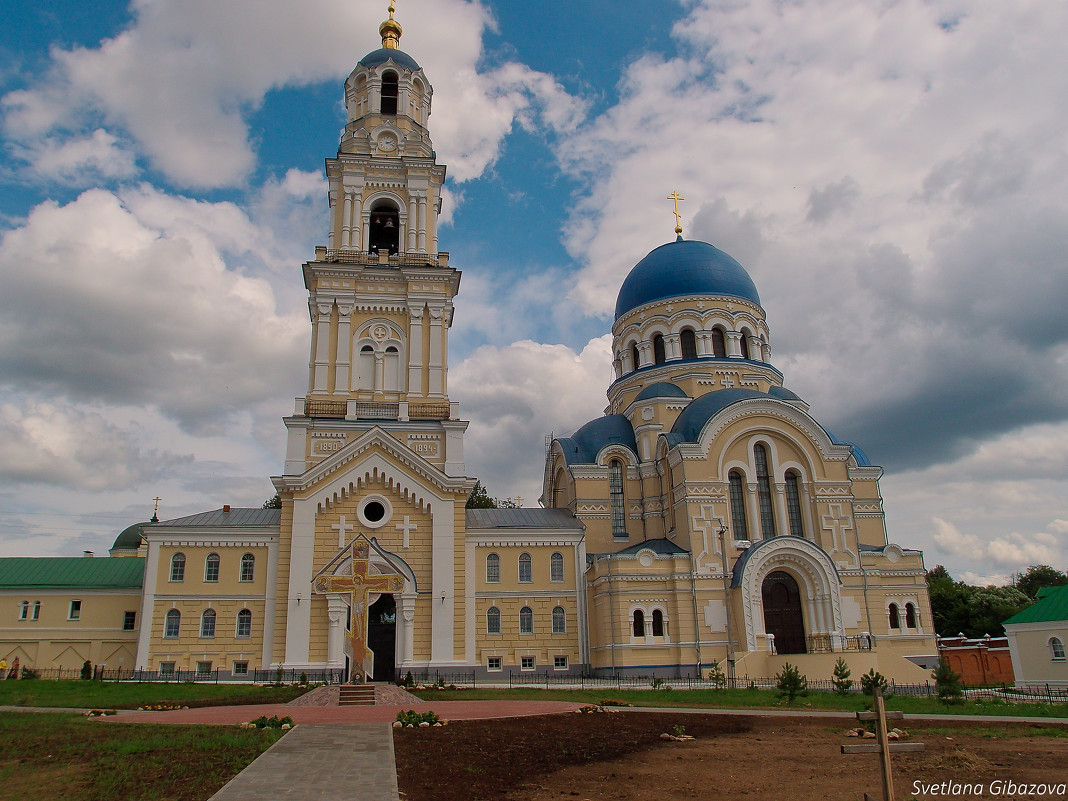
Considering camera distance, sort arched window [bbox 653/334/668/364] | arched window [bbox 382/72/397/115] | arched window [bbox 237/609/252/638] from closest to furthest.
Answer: arched window [bbox 237/609/252/638] < arched window [bbox 382/72/397/115] < arched window [bbox 653/334/668/364]

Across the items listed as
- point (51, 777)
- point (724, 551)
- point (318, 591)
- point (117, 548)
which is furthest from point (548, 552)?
point (117, 548)

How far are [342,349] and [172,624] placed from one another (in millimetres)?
12956

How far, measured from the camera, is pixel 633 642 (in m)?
31.2

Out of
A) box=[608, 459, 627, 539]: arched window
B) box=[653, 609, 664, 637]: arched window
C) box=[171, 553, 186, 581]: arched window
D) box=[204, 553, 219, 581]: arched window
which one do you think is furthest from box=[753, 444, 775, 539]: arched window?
box=[171, 553, 186, 581]: arched window

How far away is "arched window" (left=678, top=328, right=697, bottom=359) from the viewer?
41.8 m

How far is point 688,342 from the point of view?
42.1 metres

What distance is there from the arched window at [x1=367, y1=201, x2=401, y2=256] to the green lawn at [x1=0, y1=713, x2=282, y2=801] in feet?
86.6

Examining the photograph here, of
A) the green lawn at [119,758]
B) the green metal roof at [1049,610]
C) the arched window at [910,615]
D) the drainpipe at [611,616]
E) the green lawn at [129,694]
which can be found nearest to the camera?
the green lawn at [119,758]

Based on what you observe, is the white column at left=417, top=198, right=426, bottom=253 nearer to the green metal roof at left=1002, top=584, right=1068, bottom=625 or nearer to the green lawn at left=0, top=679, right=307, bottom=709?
the green lawn at left=0, top=679, right=307, bottom=709

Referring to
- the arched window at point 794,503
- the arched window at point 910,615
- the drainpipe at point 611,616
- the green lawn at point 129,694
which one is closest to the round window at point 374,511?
the green lawn at point 129,694

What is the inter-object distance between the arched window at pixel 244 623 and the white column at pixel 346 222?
16400 millimetres

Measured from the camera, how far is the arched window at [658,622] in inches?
1252

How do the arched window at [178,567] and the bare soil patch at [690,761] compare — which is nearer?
the bare soil patch at [690,761]

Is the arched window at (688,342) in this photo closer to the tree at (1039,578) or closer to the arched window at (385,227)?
the arched window at (385,227)
